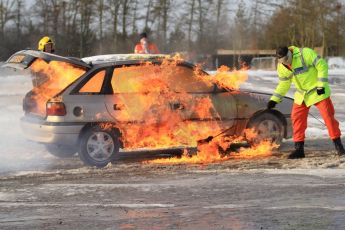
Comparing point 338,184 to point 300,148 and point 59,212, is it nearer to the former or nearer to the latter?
point 300,148

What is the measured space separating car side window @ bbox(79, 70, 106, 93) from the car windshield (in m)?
0.18

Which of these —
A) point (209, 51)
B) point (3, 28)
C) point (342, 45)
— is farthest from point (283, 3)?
point (3, 28)

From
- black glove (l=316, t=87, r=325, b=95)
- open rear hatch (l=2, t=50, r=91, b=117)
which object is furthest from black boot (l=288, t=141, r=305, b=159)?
open rear hatch (l=2, t=50, r=91, b=117)

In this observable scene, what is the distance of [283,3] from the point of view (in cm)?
4825

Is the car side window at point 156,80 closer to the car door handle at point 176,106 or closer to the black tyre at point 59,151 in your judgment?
the car door handle at point 176,106

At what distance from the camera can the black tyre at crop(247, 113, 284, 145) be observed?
30.0 ft

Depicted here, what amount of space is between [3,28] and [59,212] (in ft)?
127

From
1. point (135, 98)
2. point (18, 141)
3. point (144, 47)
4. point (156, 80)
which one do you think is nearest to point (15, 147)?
point (18, 141)

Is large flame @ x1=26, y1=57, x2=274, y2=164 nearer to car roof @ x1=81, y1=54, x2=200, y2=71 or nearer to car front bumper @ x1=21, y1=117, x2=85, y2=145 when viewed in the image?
car roof @ x1=81, y1=54, x2=200, y2=71

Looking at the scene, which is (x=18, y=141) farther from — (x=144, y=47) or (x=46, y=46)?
(x=144, y=47)

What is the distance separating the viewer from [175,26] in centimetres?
4744

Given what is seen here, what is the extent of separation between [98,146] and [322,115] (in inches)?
136

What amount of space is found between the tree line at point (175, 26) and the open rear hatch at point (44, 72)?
27103 millimetres

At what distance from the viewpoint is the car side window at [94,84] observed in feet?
27.3
